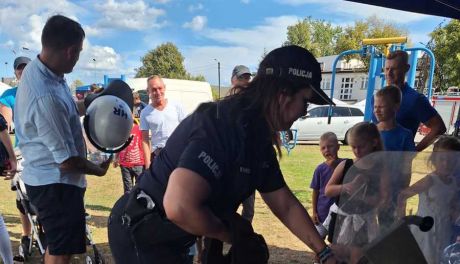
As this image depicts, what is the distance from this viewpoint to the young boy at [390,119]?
2.96 metres

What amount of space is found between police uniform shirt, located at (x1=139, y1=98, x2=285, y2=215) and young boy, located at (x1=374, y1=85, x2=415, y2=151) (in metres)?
1.72

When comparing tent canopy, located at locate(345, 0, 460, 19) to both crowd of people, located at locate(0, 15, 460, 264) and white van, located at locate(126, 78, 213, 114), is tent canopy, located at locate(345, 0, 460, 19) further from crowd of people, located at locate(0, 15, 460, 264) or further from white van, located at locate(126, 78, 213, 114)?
white van, located at locate(126, 78, 213, 114)

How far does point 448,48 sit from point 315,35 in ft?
89.3

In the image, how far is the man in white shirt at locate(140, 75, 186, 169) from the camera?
4.32m

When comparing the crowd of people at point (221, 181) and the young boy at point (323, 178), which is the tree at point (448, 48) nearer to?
the young boy at point (323, 178)

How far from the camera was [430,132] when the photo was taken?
11.2 feet

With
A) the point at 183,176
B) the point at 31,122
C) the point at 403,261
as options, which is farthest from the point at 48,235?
the point at 403,261

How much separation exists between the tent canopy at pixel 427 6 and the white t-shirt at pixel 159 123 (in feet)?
7.11

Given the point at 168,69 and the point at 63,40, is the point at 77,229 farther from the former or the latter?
the point at 168,69

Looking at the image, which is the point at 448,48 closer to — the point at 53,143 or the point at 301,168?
the point at 301,168

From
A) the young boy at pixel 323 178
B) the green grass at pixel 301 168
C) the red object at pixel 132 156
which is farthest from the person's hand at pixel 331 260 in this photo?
the green grass at pixel 301 168

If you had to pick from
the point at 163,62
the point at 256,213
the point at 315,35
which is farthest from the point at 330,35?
the point at 256,213

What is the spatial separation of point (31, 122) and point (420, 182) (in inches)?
77.0

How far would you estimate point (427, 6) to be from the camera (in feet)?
11.8
